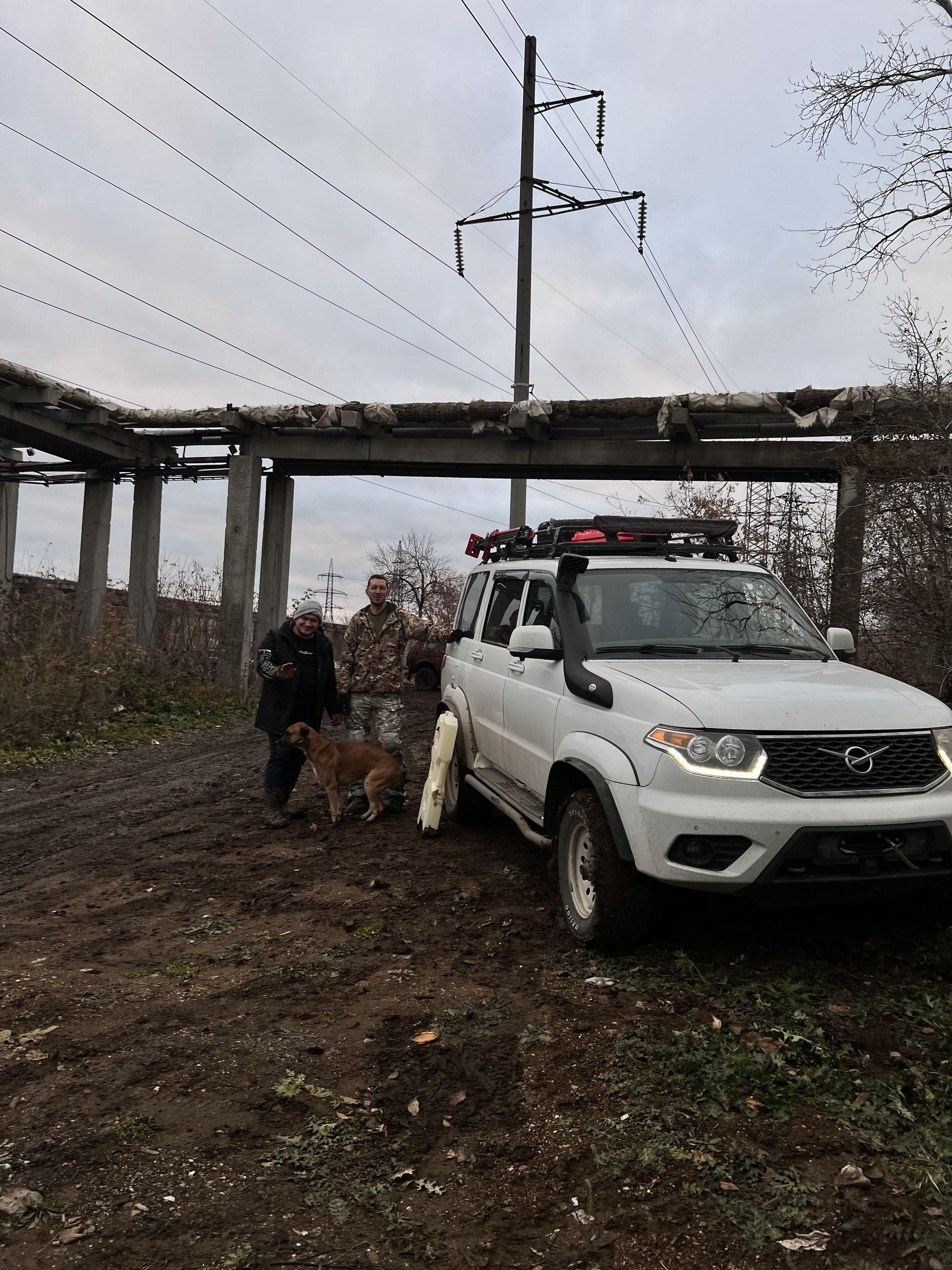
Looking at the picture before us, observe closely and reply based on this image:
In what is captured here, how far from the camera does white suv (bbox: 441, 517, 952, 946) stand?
3715 millimetres

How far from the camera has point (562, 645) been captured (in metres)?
4.96

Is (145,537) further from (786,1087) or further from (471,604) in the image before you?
(786,1087)

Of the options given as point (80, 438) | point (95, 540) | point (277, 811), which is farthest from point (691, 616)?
point (95, 540)

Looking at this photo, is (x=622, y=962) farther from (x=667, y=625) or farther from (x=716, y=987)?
A: (x=667, y=625)

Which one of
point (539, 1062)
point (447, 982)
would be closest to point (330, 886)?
point (447, 982)

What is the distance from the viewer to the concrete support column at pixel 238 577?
17203 millimetres

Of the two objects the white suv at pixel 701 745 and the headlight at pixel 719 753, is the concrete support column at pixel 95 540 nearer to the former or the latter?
the white suv at pixel 701 745

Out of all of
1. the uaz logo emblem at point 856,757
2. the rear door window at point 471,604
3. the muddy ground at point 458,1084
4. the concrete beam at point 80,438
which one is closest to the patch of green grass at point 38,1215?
the muddy ground at point 458,1084

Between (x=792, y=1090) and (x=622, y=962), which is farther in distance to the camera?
(x=622, y=962)

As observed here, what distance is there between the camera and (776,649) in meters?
5.02

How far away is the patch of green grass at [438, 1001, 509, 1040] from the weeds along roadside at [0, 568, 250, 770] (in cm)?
786

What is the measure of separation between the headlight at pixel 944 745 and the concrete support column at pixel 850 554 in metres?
4.89

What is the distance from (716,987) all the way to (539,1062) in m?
0.95

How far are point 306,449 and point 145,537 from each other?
4818mm
